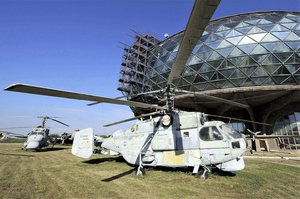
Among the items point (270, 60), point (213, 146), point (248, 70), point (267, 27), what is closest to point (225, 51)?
point (248, 70)

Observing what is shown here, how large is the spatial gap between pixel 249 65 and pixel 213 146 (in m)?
19.9

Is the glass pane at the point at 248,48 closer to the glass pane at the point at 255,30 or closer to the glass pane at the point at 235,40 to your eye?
the glass pane at the point at 235,40

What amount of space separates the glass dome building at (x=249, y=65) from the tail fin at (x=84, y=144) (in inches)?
527

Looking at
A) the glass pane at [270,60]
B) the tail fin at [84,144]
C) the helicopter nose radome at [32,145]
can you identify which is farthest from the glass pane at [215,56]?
the helicopter nose radome at [32,145]

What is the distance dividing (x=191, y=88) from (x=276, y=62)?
37.1 ft

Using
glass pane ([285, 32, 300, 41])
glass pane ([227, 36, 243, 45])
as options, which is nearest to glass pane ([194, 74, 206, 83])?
glass pane ([227, 36, 243, 45])

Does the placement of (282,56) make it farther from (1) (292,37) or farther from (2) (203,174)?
(2) (203,174)

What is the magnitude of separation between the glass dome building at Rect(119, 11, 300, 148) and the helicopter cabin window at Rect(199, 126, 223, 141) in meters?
13.1

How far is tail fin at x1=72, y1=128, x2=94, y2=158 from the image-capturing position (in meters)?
13.9

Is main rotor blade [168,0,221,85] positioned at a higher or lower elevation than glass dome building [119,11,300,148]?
lower

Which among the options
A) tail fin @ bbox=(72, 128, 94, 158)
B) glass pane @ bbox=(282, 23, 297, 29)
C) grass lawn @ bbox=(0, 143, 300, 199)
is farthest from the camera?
glass pane @ bbox=(282, 23, 297, 29)

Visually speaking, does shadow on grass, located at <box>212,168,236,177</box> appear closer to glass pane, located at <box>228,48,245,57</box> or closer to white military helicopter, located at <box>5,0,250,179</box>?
white military helicopter, located at <box>5,0,250,179</box>

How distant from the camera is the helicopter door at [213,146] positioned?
8.67 metres

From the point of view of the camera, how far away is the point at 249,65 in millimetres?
24703
